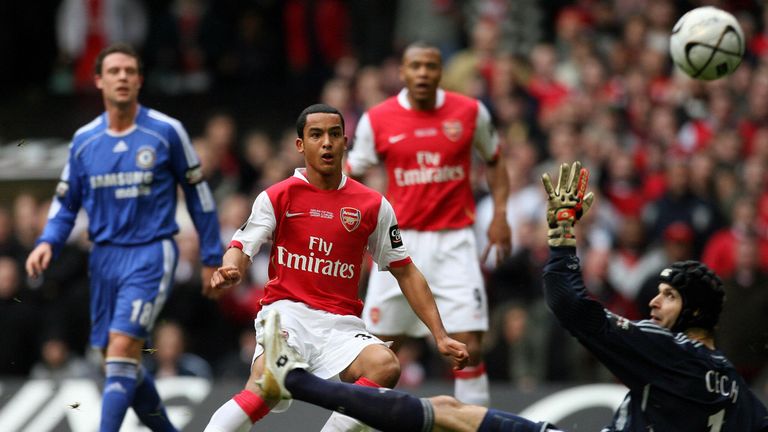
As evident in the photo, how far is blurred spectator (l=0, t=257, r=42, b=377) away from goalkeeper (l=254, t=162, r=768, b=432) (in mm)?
7094

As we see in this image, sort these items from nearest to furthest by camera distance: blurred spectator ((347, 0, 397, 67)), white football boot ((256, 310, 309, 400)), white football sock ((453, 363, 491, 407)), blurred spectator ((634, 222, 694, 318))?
white football boot ((256, 310, 309, 400)) → white football sock ((453, 363, 491, 407)) → blurred spectator ((634, 222, 694, 318)) → blurred spectator ((347, 0, 397, 67))

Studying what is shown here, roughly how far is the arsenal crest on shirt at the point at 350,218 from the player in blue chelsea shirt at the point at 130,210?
5.99 ft

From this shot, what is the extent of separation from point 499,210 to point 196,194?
87.1 inches

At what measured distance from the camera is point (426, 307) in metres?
8.77

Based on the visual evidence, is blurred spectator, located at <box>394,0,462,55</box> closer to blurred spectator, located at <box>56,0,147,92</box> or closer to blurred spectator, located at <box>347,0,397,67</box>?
blurred spectator, located at <box>347,0,397,67</box>

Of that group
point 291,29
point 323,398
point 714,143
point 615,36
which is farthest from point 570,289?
point 291,29

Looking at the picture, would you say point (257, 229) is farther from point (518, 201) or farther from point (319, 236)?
point (518, 201)

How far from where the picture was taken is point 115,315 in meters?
9.95

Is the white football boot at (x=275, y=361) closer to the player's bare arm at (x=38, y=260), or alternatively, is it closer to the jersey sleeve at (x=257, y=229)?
the jersey sleeve at (x=257, y=229)

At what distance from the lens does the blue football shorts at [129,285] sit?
9.95 metres

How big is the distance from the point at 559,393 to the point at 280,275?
4.00 m

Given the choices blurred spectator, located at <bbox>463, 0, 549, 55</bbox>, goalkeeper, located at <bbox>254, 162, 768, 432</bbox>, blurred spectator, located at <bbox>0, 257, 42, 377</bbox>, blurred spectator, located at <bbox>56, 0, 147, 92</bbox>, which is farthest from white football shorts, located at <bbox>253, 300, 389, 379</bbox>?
blurred spectator, located at <bbox>56, 0, 147, 92</bbox>

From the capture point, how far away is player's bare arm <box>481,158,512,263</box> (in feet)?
35.2

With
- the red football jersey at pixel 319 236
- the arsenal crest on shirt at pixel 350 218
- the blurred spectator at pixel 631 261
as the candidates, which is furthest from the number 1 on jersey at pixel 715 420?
the blurred spectator at pixel 631 261
